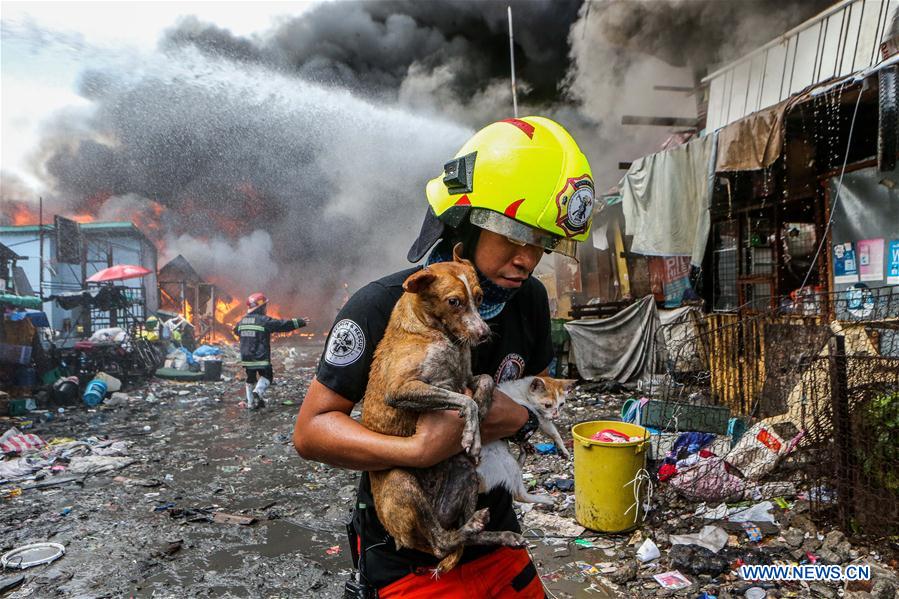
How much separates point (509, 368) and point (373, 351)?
682mm

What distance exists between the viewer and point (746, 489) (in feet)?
17.8

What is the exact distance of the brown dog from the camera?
1.68 meters

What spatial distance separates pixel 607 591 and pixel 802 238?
27.6 ft

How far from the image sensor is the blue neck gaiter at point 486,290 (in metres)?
1.97

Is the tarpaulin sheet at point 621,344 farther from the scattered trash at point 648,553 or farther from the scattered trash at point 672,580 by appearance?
the scattered trash at point 672,580

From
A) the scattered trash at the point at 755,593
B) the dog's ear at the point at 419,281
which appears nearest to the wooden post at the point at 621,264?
the scattered trash at the point at 755,593

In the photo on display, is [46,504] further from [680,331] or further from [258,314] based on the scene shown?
[680,331]

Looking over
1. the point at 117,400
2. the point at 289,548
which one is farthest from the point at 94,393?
the point at 289,548

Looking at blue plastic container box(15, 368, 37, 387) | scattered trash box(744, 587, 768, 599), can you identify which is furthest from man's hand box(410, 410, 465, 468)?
blue plastic container box(15, 368, 37, 387)

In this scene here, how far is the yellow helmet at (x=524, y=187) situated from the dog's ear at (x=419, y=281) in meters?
0.25

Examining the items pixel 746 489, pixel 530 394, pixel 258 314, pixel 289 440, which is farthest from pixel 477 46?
pixel 530 394

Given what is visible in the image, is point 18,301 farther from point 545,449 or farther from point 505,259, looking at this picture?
point 505,259

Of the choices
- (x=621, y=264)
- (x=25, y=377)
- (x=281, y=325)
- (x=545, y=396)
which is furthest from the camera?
(x=621, y=264)

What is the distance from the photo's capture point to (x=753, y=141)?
7.92 m
